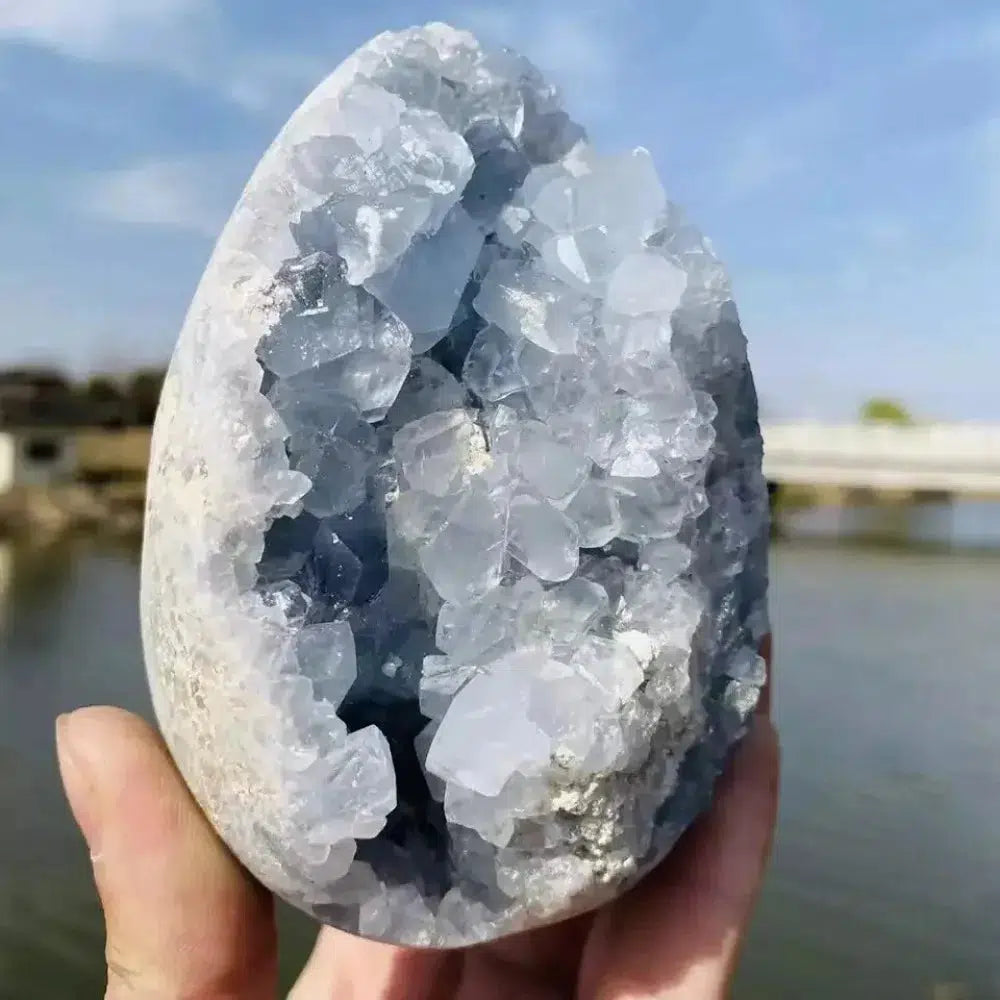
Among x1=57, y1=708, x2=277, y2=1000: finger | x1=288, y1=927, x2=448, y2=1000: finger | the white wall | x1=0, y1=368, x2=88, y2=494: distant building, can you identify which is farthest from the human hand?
the white wall

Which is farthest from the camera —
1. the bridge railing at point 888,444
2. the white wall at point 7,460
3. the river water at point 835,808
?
the white wall at point 7,460

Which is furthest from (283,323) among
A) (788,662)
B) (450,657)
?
(788,662)

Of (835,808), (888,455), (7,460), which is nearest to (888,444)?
(888,455)

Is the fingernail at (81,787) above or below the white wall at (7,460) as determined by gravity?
above

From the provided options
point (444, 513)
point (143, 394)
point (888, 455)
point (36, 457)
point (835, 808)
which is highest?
point (444, 513)

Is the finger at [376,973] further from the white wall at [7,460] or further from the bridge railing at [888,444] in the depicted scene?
the white wall at [7,460]

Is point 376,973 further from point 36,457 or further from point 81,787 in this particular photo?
point 36,457

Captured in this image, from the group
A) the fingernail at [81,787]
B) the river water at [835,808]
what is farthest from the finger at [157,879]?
the river water at [835,808]

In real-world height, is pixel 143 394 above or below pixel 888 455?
below
